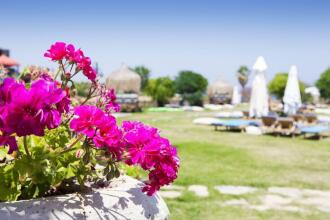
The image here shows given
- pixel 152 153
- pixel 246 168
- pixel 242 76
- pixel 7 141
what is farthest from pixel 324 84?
pixel 7 141

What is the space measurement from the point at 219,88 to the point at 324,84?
16.0m

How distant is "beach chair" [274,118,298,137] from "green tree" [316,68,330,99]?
3845 cm

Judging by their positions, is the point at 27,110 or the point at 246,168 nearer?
the point at 27,110

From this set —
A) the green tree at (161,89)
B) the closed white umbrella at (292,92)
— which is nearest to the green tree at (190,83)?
the green tree at (161,89)

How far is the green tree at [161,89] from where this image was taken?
119ft

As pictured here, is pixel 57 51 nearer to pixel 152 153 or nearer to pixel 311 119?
pixel 152 153

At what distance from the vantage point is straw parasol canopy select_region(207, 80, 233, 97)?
42600mm

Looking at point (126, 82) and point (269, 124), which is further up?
point (126, 82)

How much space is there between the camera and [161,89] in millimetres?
35906

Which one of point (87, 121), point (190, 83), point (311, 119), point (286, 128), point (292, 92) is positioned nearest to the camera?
point (87, 121)

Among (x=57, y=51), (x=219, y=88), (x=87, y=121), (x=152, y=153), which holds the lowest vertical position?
(x=152, y=153)

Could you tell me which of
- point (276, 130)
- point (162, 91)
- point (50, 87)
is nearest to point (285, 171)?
point (276, 130)

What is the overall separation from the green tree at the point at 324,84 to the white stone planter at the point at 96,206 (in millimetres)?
52181

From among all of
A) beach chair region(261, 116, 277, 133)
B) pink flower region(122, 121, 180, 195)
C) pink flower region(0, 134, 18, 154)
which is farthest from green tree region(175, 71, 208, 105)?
pink flower region(0, 134, 18, 154)
